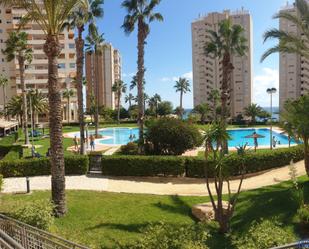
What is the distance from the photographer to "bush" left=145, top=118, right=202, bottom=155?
28438 mm

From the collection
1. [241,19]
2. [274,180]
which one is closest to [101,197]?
[274,180]

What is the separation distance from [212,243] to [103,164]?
12809 millimetres

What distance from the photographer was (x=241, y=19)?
4550 inches

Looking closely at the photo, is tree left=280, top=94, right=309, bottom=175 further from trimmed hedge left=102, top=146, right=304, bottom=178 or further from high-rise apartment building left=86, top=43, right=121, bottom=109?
high-rise apartment building left=86, top=43, right=121, bottom=109

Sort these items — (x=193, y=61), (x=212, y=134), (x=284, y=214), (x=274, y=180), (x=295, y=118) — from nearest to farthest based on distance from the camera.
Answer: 1. (x=212, y=134)
2. (x=284, y=214)
3. (x=295, y=118)
4. (x=274, y=180)
5. (x=193, y=61)

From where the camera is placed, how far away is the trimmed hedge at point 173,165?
23406 mm

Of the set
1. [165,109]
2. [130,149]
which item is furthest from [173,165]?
[165,109]

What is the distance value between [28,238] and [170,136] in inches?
798

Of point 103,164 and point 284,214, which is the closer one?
point 284,214

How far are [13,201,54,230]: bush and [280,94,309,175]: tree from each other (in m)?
12.6

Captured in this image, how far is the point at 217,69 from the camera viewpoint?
4668 inches

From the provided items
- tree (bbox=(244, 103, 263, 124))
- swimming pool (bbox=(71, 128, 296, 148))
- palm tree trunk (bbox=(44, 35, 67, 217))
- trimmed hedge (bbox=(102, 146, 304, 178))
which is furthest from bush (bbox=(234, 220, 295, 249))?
tree (bbox=(244, 103, 263, 124))

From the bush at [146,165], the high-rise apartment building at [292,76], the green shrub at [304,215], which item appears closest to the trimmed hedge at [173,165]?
the bush at [146,165]

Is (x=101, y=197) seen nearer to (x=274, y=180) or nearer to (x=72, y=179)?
(x=72, y=179)
